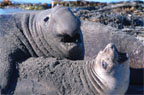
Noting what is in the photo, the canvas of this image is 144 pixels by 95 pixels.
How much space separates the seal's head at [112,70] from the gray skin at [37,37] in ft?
0.74

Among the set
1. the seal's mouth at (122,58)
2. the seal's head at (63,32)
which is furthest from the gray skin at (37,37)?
the seal's mouth at (122,58)

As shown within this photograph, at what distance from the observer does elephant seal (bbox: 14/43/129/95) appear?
1.67 meters

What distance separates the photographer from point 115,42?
2.38m

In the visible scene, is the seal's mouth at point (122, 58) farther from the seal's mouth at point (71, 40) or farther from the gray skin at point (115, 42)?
the gray skin at point (115, 42)

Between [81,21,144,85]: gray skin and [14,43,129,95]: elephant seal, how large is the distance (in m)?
0.44

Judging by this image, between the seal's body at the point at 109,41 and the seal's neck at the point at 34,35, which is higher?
the seal's neck at the point at 34,35

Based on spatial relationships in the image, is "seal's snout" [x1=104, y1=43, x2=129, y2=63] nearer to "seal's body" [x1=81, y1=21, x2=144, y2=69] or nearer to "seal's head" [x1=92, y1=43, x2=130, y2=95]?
"seal's head" [x1=92, y1=43, x2=130, y2=95]

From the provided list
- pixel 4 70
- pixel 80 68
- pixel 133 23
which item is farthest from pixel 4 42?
pixel 133 23

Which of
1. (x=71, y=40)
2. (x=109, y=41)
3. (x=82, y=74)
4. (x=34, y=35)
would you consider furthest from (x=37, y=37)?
(x=109, y=41)

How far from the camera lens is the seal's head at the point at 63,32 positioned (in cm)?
181

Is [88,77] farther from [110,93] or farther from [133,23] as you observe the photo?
[133,23]

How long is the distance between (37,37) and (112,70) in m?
0.64

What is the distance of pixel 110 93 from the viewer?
5.66ft

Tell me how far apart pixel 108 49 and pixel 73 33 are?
229 millimetres
